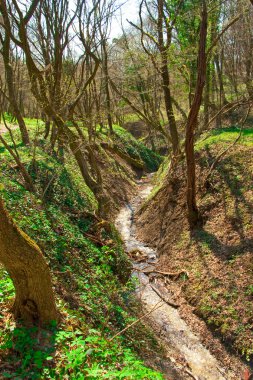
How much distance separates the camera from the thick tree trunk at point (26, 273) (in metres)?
4.22

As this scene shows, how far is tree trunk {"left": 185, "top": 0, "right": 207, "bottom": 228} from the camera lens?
8111 millimetres

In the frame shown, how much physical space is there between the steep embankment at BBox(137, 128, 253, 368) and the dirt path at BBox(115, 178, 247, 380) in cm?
43

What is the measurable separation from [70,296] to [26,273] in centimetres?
216

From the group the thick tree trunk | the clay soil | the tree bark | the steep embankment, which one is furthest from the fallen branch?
the tree bark

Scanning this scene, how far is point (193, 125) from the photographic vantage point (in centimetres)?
934

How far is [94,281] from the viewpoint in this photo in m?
7.68

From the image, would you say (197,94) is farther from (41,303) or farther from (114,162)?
(114,162)

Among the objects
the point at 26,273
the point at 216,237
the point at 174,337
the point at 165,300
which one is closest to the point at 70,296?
the point at 26,273

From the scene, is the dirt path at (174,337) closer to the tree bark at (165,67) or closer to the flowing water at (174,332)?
the flowing water at (174,332)

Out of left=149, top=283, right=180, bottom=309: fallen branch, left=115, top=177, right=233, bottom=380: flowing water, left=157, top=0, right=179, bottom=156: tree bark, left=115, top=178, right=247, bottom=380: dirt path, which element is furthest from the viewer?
left=157, top=0, right=179, bottom=156: tree bark

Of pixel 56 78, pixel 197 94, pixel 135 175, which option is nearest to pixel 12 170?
pixel 56 78

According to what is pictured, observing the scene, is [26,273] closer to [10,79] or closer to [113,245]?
[113,245]

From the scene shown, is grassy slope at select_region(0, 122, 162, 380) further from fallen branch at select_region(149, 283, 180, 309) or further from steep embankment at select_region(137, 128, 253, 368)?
steep embankment at select_region(137, 128, 253, 368)

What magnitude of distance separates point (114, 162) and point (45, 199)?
10860 millimetres
